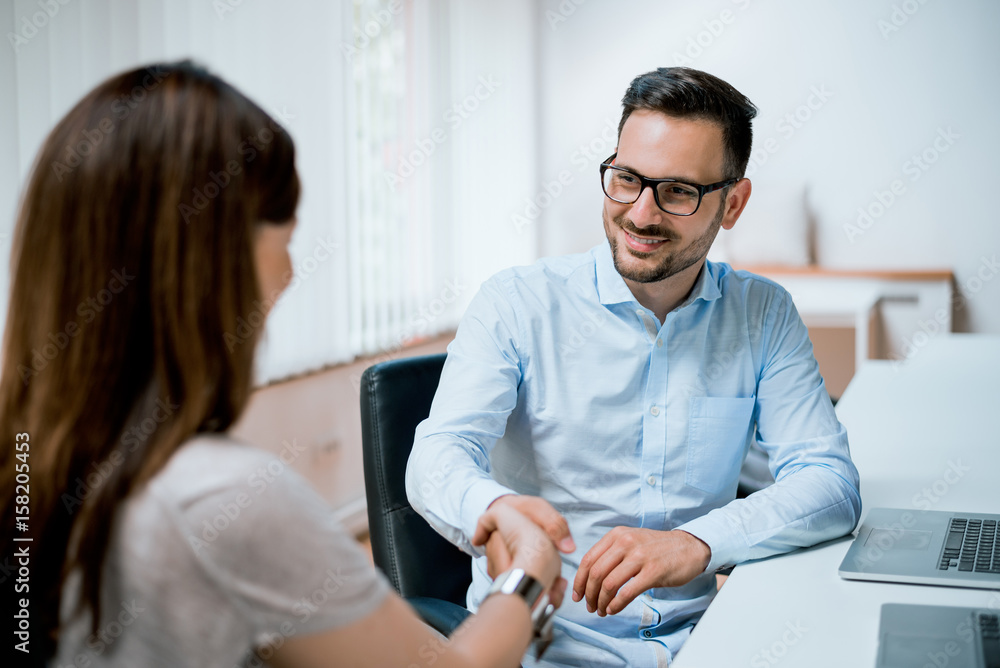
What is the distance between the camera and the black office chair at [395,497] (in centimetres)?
130

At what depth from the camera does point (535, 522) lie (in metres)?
1.01

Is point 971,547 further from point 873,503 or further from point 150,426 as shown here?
point 150,426

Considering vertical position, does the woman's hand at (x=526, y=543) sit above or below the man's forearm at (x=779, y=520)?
above

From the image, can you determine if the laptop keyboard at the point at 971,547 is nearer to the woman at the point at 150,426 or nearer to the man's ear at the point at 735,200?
the man's ear at the point at 735,200

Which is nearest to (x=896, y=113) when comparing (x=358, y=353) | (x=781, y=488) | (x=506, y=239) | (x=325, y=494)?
(x=506, y=239)

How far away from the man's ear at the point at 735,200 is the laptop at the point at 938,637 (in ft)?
2.54

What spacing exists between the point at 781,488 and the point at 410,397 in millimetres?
577

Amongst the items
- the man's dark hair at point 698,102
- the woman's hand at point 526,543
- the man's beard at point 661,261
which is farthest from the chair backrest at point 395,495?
the man's dark hair at point 698,102

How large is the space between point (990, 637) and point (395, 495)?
80 cm

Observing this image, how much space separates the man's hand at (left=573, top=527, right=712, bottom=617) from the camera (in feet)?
3.45

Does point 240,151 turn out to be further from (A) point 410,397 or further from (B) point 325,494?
(B) point 325,494

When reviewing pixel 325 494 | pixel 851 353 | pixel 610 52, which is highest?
pixel 610 52

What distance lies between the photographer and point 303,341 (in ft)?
9.50

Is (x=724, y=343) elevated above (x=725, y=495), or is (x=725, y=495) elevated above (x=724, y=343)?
(x=724, y=343)
